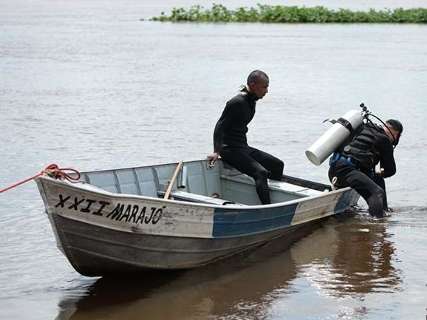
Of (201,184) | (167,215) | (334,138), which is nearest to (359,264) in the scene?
(334,138)

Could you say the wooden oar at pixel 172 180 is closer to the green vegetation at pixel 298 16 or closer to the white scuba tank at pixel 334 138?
the white scuba tank at pixel 334 138

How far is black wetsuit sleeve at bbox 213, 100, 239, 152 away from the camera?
37.4 ft

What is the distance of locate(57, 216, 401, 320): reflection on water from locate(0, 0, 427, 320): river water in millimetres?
23

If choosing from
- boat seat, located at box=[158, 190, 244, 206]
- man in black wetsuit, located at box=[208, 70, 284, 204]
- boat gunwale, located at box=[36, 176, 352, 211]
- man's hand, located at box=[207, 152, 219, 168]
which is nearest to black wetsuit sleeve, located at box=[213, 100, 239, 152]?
man in black wetsuit, located at box=[208, 70, 284, 204]

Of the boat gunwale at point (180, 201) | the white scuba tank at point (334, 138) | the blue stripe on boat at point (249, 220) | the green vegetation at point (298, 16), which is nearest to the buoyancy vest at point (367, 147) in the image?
the white scuba tank at point (334, 138)

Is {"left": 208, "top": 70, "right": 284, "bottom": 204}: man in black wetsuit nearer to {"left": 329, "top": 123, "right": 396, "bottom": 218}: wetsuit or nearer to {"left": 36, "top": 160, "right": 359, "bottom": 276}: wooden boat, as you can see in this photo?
{"left": 36, "top": 160, "right": 359, "bottom": 276}: wooden boat

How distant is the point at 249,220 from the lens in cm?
1052

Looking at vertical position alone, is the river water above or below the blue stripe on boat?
below

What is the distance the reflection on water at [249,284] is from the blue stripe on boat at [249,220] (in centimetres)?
46

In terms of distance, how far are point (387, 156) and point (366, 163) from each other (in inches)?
11.3

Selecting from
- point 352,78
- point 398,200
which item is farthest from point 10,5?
point 398,200

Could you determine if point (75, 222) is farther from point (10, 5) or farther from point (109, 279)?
point (10, 5)

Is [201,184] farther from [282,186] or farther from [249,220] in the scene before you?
[249,220]

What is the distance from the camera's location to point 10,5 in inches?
3132
